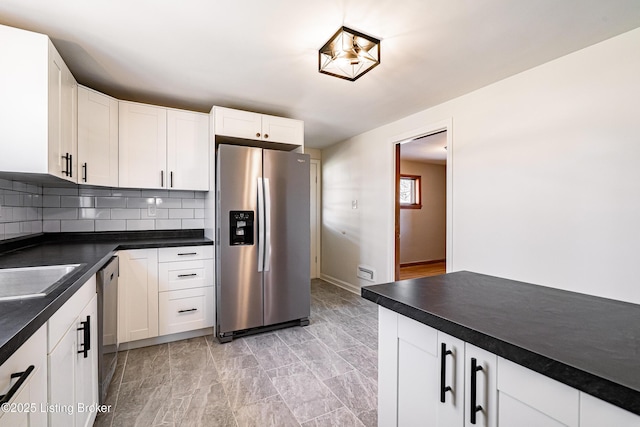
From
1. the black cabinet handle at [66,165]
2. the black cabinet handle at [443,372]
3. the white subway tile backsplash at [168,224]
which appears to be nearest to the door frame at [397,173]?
the black cabinet handle at [443,372]

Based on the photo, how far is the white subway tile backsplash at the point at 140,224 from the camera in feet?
9.63

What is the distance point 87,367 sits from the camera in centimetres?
142

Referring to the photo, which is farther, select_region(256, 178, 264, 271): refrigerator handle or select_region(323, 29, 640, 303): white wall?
select_region(256, 178, 264, 271): refrigerator handle

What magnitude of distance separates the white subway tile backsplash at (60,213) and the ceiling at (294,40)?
118 centimetres

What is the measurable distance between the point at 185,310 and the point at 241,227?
0.93 m

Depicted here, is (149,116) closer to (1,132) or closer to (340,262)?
(1,132)

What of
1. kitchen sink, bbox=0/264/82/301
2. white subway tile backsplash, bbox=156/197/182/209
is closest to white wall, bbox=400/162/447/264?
white subway tile backsplash, bbox=156/197/182/209

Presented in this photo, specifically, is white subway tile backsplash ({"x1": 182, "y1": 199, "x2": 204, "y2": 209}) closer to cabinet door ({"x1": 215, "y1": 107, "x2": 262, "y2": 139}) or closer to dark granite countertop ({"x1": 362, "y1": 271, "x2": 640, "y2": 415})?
cabinet door ({"x1": 215, "y1": 107, "x2": 262, "y2": 139})

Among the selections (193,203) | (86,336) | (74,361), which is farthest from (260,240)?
(74,361)

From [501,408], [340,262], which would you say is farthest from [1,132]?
[340,262]

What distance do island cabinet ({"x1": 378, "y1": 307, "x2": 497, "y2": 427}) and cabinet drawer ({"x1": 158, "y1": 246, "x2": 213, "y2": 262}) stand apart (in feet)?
6.80

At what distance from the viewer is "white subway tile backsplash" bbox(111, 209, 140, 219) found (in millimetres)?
2869

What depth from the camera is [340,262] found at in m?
4.55

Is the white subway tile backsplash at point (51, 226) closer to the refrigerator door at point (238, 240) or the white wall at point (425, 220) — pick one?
the refrigerator door at point (238, 240)
